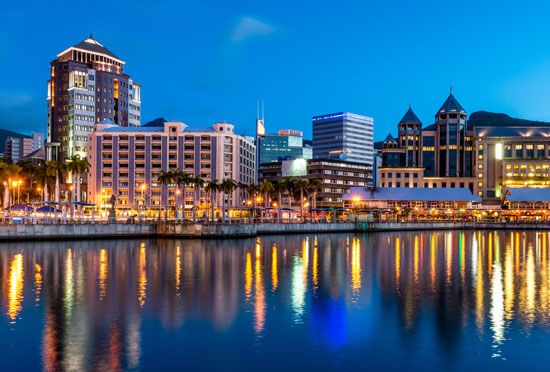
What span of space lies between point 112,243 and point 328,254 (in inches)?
1492

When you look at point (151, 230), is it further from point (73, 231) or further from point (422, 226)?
point (422, 226)

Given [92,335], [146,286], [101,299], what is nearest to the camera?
[92,335]

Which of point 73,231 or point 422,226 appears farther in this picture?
point 422,226

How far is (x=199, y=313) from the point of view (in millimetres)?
45344

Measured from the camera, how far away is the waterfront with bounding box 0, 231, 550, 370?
3419 cm

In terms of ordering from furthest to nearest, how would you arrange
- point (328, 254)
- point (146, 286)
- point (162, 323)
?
point (328, 254) < point (146, 286) < point (162, 323)

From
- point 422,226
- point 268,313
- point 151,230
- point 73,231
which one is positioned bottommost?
point 268,313

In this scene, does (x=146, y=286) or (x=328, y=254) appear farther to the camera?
(x=328, y=254)

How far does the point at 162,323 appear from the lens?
41.8m

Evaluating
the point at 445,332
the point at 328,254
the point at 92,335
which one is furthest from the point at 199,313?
the point at 328,254

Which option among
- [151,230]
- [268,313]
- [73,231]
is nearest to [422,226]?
[151,230]

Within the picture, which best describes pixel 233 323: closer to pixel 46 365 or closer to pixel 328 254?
pixel 46 365

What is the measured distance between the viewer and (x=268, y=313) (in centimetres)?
4584

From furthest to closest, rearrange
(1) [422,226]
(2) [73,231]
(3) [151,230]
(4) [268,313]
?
(1) [422,226], (3) [151,230], (2) [73,231], (4) [268,313]
